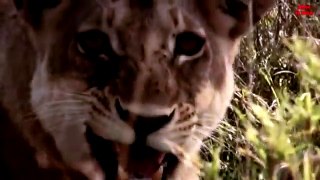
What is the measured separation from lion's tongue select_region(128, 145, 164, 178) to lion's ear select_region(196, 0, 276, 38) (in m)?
0.38

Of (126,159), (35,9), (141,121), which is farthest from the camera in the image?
(35,9)

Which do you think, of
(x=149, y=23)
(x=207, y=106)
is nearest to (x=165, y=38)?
(x=149, y=23)

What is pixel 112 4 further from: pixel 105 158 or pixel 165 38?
pixel 105 158

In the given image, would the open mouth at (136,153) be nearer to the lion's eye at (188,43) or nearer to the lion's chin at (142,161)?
the lion's chin at (142,161)

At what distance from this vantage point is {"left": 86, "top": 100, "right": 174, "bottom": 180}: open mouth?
6.91 ft

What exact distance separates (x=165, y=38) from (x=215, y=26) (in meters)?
0.26

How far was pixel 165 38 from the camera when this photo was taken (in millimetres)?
2199

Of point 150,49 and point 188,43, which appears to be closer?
point 150,49

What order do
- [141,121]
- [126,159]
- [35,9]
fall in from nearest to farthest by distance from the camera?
[141,121] < [126,159] < [35,9]

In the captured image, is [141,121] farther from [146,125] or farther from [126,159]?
[126,159]

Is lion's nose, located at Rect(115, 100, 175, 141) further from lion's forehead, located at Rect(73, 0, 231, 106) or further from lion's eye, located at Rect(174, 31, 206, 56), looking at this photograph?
lion's eye, located at Rect(174, 31, 206, 56)

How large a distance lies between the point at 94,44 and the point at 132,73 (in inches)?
6.8

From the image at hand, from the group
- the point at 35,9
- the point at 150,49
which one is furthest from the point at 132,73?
the point at 35,9

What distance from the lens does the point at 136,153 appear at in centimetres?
216
